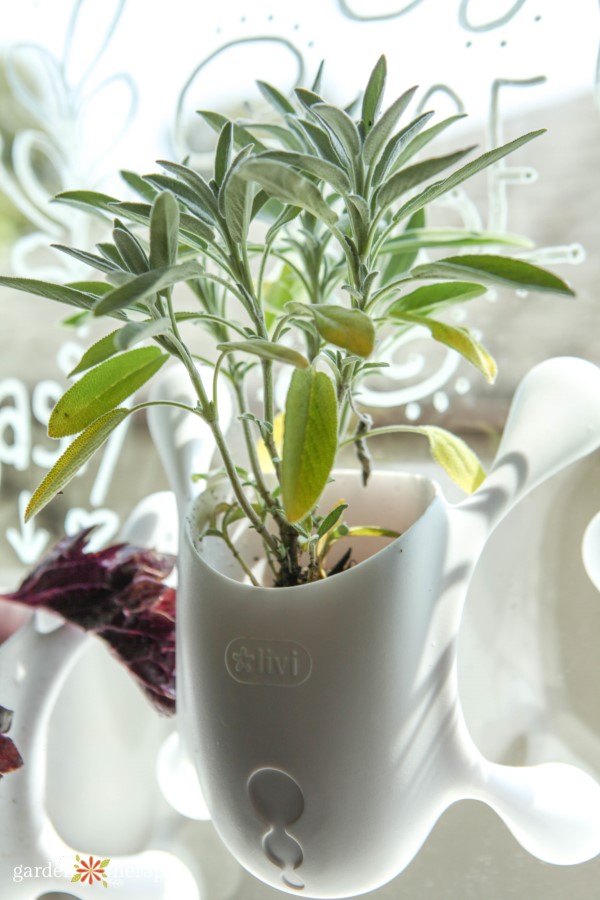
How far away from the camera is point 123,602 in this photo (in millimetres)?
714

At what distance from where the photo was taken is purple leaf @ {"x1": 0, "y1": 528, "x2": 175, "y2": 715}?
70 centimetres

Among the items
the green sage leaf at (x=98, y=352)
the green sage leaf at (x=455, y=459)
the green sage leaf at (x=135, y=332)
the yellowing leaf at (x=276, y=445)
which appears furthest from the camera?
the yellowing leaf at (x=276, y=445)

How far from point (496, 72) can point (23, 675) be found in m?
0.74

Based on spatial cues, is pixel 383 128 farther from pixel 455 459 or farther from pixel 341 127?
pixel 455 459

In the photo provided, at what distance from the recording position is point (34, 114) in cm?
95

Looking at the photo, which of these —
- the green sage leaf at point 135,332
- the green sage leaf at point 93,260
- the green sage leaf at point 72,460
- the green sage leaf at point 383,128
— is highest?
the green sage leaf at point 383,128

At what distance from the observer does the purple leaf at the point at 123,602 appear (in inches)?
27.7

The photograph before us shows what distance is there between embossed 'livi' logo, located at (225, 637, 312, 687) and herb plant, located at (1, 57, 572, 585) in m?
0.07

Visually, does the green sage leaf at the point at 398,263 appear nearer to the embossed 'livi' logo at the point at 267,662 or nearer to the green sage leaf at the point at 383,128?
the green sage leaf at the point at 383,128

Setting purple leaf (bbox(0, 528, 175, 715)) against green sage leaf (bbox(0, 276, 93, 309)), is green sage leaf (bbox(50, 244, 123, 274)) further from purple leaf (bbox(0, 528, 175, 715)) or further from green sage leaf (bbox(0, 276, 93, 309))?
purple leaf (bbox(0, 528, 175, 715))

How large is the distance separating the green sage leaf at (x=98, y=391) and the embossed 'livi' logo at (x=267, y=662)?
0.18 m

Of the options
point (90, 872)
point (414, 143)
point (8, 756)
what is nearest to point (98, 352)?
point (414, 143)

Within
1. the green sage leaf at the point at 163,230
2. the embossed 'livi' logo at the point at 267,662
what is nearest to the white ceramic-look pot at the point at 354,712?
the embossed 'livi' logo at the point at 267,662

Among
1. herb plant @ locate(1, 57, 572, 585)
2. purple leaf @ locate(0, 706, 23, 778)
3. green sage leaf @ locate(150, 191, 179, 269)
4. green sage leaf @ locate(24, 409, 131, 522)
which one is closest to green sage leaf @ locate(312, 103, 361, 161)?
herb plant @ locate(1, 57, 572, 585)
